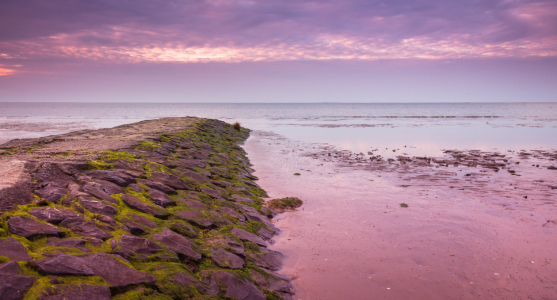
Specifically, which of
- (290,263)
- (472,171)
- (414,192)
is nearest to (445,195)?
(414,192)

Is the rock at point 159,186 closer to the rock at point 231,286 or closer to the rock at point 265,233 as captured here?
the rock at point 265,233

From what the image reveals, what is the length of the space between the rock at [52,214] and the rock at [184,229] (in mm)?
1683

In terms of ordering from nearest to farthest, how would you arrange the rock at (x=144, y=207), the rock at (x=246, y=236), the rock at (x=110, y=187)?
the rock at (x=144, y=207) < the rock at (x=110, y=187) < the rock at (x=246, y=236)

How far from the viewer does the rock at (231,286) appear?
474 cm

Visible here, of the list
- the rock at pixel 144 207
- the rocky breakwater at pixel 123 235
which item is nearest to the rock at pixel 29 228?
the rocky breakwater at pixel 123 235

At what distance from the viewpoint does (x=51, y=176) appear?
6270mm

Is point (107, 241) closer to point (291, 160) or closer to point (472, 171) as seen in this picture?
point (291, 160)

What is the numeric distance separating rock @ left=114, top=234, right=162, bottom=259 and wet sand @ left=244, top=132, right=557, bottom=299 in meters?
2.67

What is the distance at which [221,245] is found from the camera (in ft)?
19.9

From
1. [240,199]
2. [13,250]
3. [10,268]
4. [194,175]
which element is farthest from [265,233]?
[10,268]

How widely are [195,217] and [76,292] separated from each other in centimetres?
337

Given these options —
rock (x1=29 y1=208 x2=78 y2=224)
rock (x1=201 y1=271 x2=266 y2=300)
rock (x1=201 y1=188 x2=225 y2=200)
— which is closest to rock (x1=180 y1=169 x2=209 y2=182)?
rock (x1=201 y1=188 x2=225 y2=200)

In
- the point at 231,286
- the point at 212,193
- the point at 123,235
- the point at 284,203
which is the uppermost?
the point at 123,235

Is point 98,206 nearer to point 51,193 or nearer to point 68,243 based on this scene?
point 51,193
